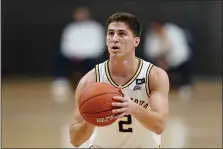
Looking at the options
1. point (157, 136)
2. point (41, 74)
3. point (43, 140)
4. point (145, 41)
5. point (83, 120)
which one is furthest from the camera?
point (41, 74)

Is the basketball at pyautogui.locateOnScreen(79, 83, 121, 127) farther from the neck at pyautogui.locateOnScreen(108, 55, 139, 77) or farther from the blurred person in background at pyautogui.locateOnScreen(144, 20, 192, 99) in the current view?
the blurred person in background at pyautogui.locateOnScreen(144, 20, 192, 99)

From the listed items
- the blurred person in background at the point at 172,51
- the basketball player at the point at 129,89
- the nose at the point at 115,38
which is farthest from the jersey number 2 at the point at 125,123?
the blurred person in background at the point at 172,51

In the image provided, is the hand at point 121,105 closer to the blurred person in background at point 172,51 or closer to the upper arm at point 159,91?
the upper arm at point 159,91

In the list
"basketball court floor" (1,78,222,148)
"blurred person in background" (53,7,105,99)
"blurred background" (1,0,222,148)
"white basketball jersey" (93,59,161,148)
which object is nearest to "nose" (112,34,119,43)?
"white basketball jersey" (93,59,161,148)

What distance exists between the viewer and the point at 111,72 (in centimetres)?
436

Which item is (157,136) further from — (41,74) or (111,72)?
(41,74)

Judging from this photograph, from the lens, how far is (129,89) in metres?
4.30

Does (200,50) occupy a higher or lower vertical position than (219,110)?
higher

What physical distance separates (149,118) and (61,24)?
1184 cm

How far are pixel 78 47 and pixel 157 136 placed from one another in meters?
8.39

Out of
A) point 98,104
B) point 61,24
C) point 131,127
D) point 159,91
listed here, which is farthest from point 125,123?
point 61,24

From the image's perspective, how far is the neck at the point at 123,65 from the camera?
4254mm

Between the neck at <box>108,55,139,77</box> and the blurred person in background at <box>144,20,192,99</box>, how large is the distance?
8.51m

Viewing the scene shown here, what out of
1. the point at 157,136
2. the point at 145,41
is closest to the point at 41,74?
the point at 145,41
